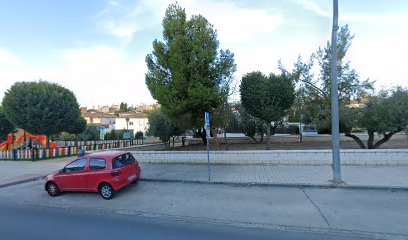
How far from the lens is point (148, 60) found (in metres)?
11.9

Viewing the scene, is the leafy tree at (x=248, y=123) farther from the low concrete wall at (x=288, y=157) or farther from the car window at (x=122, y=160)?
the car window at (x=122, y=160)

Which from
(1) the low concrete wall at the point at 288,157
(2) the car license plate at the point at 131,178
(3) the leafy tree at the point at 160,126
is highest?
(3) the leafy tree at the point at 160,126

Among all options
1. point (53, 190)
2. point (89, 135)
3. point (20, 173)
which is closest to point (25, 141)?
point (89, 135)

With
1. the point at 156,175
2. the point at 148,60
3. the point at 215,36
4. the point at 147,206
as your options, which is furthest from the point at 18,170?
the point at 215,36

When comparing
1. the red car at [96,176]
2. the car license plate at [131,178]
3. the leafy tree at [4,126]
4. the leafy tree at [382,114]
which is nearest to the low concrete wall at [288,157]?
the leafy tree at [382,114]

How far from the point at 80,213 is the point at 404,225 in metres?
7.41

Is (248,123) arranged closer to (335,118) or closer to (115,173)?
(335,118)

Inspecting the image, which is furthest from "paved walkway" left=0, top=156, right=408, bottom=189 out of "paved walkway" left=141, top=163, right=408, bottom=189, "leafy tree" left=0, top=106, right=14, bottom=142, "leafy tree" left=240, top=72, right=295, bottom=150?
"leafy tree" left=0, top=106, right=14, bottom=142

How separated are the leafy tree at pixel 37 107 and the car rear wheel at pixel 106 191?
1113 centimetres

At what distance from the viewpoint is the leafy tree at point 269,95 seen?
12.3 m

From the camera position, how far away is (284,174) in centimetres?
841

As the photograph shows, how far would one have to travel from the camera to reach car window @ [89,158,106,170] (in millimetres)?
6766

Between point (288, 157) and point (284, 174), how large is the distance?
1.88 m

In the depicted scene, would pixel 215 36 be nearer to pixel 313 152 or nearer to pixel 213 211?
pixel 313 152
